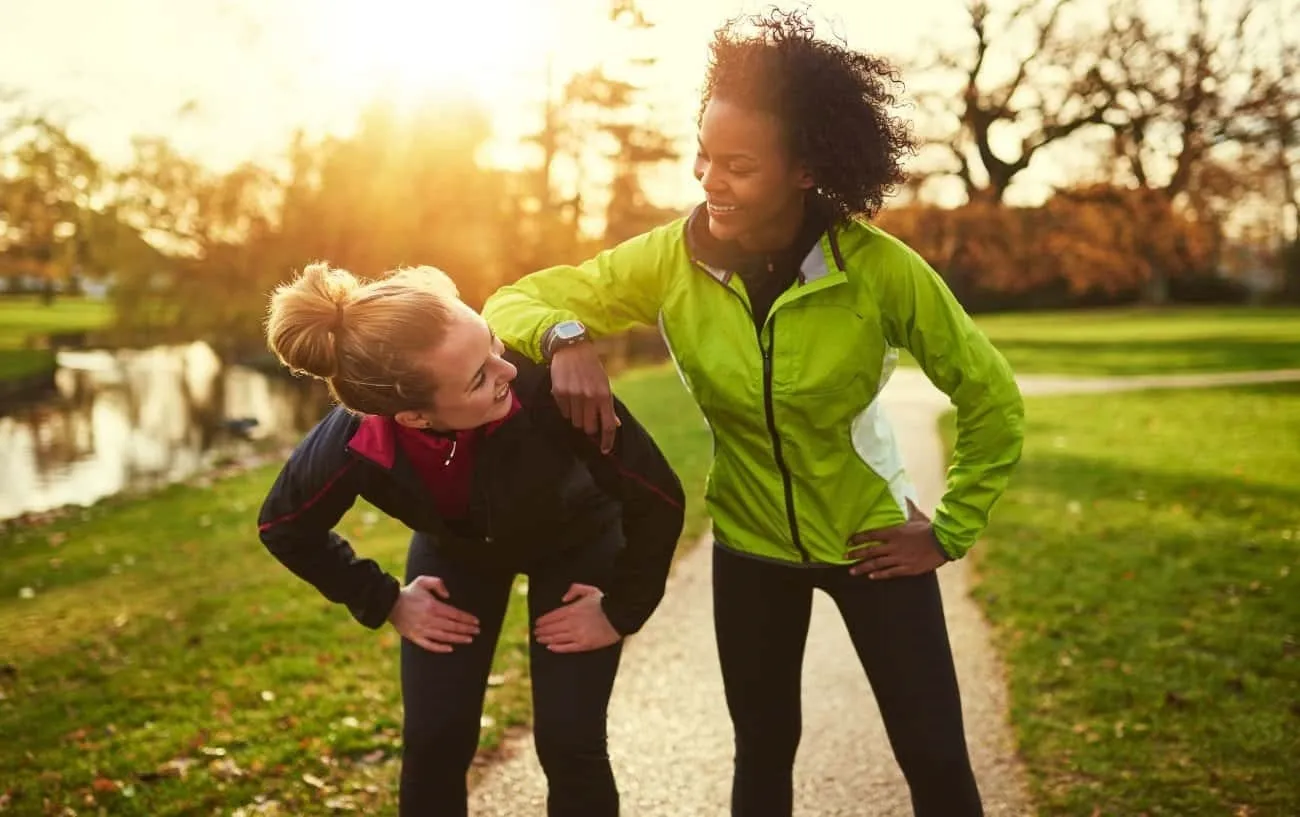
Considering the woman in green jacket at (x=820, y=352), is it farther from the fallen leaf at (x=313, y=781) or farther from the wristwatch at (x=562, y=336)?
the fallen leaf at (x=313, y=781)

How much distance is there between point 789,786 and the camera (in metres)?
2.82

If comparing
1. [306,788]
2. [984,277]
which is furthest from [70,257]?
[306,788]

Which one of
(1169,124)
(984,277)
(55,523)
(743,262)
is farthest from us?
(984,277)

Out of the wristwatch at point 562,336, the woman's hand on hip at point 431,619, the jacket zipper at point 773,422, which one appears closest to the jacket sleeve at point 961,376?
the jacket zipper at point 773,422

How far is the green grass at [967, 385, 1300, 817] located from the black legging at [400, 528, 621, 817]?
Result: 205 cm

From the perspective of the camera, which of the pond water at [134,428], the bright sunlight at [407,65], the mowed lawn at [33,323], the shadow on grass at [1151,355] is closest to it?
the pond water at [134,428]

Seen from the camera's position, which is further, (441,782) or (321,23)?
(321,23)

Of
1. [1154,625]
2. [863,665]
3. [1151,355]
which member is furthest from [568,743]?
[1151,355]

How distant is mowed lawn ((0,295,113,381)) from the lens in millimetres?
29541

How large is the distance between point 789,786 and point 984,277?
34.0m

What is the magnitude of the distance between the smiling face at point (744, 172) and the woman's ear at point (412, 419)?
A: 2.63 ft

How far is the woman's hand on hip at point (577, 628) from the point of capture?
2494 mm

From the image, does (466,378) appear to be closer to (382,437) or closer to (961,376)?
(382,437)

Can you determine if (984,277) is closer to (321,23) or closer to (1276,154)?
(1276,154)
